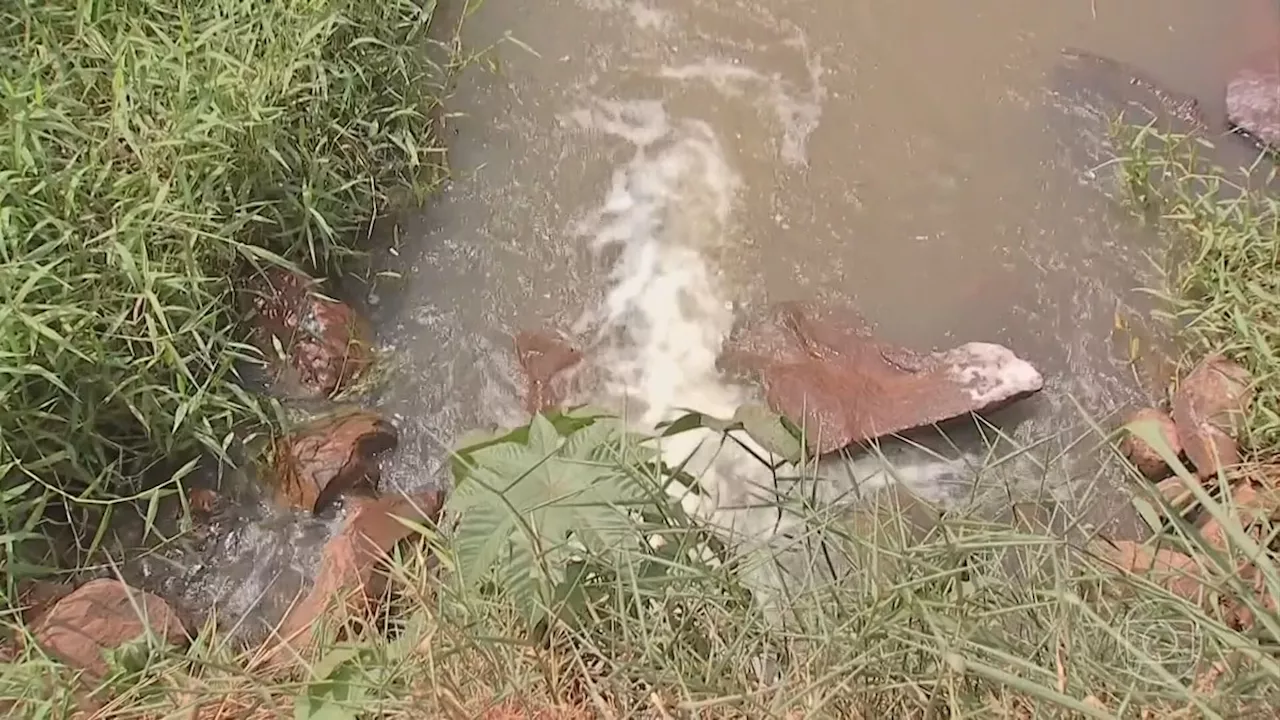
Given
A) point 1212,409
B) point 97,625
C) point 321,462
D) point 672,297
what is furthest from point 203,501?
point 1212,409

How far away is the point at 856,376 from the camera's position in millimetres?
2352

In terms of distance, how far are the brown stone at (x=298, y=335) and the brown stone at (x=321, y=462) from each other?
0.10m

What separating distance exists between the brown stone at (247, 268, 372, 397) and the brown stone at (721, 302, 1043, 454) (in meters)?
0.90

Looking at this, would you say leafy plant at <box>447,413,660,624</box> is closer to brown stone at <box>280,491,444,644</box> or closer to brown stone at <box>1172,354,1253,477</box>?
brown stone at <box>280,491,444,644</box>

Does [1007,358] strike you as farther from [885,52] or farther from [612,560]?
[612,560]

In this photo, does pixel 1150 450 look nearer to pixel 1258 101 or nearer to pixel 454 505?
pixel 1258 101

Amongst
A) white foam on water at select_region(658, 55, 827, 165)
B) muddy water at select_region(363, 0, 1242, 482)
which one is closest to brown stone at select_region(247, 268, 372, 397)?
muddy water at select_region(363, 0, 1242, 482)

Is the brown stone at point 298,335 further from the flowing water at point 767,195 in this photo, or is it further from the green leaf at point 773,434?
the green leaf at point 773,434

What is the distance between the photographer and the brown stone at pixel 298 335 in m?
2.24

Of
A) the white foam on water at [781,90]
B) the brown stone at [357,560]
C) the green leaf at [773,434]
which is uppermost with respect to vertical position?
the white foam on water at [781,90]

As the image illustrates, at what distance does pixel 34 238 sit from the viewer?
195 centimetres

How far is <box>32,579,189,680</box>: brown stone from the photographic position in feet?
5.81

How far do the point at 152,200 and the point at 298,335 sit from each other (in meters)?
0.40

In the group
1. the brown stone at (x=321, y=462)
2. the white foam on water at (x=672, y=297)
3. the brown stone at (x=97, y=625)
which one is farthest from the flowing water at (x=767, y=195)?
the brown stone at (x=97, y=625)
